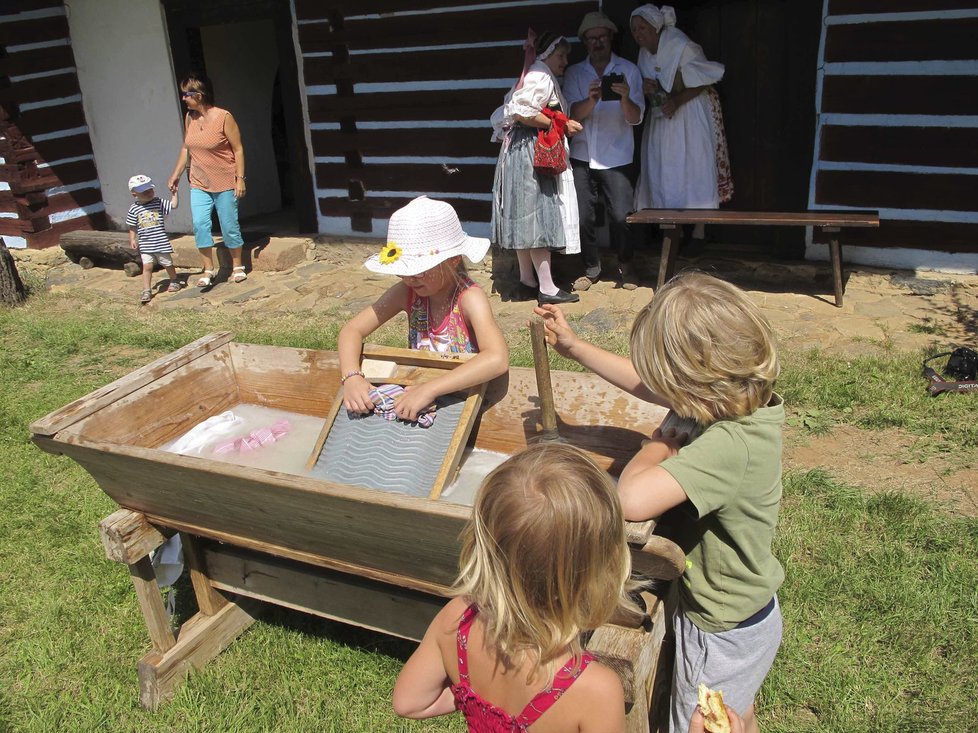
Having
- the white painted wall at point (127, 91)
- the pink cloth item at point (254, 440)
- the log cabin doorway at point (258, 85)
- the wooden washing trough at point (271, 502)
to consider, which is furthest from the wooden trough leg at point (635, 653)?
the white painted wall at point (127, 91)

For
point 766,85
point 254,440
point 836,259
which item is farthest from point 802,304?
point 254,440

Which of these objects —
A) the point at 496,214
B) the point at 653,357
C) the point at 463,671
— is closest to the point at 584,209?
the point at 496,214

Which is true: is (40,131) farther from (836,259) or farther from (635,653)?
(635,653)

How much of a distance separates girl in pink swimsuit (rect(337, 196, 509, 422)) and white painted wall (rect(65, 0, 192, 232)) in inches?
278

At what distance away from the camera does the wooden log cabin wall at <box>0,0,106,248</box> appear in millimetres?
9000

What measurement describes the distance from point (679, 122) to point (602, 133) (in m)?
0.56

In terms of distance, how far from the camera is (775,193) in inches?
251

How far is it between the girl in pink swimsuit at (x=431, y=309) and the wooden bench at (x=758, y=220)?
3036mm

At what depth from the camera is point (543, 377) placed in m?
2.64

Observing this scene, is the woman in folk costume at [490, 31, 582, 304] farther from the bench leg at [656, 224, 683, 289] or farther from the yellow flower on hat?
the yellow flower on hat

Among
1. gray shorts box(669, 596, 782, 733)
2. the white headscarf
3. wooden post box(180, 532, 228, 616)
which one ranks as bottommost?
wooden post box(180, 532, 228, 616)

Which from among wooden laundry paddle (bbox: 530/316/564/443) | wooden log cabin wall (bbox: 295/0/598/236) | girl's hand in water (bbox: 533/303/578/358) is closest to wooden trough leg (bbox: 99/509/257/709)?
wooden laundry paddle (bbox: 530/316/564/443)

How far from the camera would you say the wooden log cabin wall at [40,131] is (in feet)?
29.5

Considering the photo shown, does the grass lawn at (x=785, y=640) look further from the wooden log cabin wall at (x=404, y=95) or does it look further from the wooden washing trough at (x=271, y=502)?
the wooden log cabin wall at (x=404, y=95)
